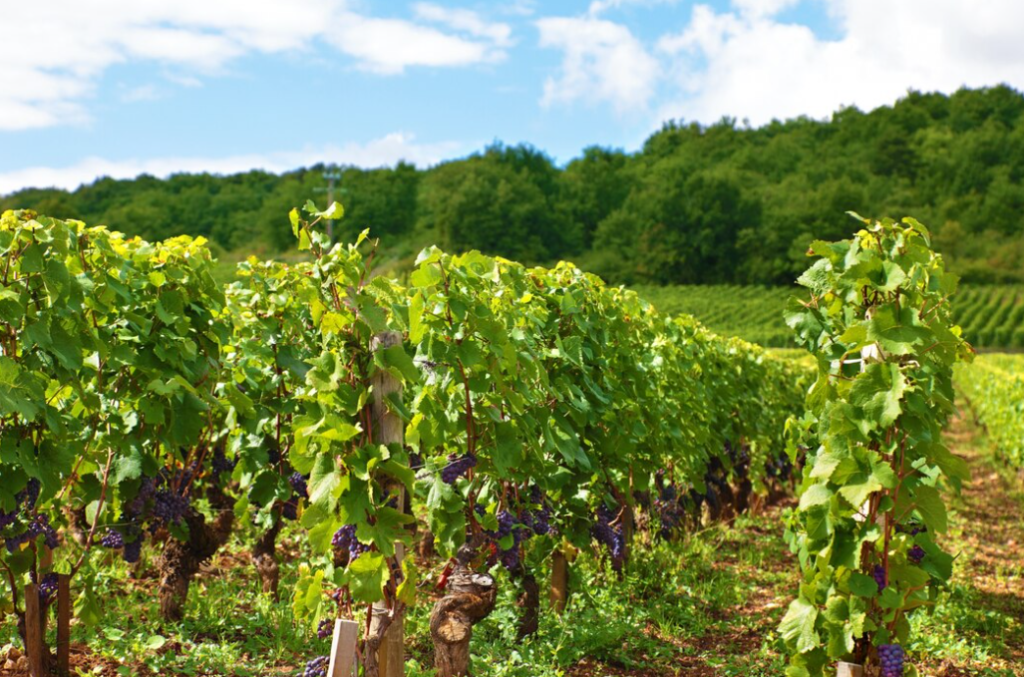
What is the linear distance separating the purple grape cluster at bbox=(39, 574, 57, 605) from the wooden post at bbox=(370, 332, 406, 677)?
1.45 meters

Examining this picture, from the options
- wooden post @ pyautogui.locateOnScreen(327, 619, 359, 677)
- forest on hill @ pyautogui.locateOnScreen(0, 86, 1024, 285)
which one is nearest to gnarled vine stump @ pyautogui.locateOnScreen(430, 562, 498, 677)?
wooden post @ pyautogui.locateOnScreen(327, 619, 359, 677)

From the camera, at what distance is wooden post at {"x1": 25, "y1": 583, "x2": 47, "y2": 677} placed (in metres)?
3.43

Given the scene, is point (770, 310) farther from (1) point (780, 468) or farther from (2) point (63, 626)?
(2) point (63, 626)

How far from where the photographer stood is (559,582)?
450cm

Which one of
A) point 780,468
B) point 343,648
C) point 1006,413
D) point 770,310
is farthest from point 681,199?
point 343,648

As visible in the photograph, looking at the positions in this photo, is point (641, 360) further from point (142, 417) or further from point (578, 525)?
point (142, 417)

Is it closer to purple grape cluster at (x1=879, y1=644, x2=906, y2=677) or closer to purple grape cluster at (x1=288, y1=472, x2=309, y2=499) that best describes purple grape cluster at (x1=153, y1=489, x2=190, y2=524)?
purple grape cluster at (x1=288, y1=472, x2=309, y2=499)

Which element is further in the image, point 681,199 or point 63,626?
point 681,199

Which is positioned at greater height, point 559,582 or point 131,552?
point 131,552

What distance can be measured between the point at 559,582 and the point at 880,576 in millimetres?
1741

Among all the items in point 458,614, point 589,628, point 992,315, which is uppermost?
point 992,315

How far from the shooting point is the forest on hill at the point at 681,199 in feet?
226

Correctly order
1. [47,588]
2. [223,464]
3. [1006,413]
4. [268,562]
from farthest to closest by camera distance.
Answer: [1006,413]
[223,464]
[268,562]
[47,588]

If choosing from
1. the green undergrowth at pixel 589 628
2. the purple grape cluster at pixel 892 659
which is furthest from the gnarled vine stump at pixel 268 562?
the purple grape cluster at pixel 892 659
